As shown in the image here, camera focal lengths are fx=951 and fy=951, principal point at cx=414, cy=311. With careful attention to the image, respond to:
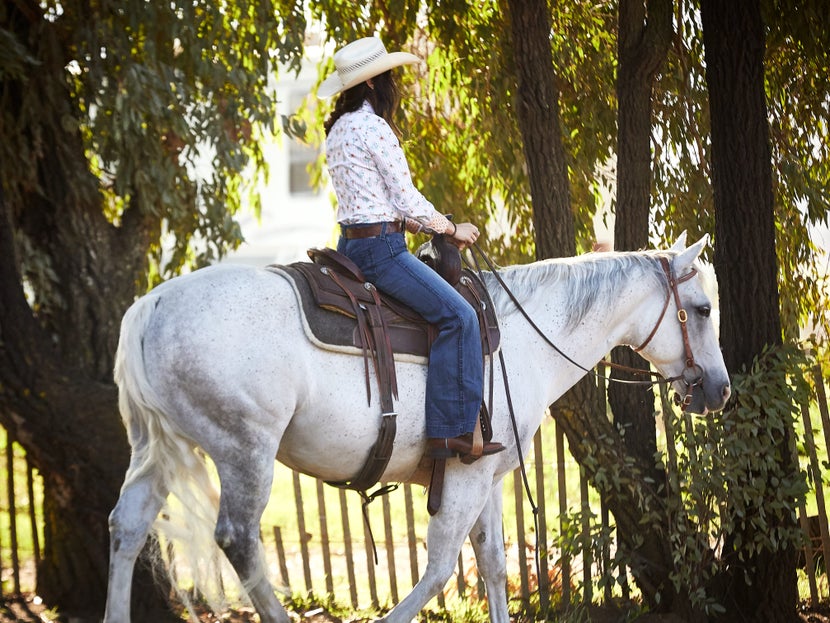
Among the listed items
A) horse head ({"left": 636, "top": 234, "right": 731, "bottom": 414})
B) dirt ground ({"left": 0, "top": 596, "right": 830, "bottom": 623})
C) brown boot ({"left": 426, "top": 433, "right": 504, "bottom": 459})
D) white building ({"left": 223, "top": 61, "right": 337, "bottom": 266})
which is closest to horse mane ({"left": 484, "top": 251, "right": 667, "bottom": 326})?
horse head ({"left": 636, "top": 234, "right": 731, "bottom": 414})

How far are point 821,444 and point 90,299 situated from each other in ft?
25.1

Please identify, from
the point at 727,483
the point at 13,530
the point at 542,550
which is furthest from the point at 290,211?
the point at 727,483

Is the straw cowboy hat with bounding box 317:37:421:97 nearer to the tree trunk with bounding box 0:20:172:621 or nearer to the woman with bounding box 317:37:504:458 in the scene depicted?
the woman with bounding box 317:37:504:458

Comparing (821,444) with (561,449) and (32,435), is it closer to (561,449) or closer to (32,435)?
(561,449)

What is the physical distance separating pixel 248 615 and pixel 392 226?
299cm

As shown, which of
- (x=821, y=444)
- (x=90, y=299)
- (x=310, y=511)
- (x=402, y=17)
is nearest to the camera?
(x=90, y=299)

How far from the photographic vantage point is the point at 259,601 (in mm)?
4008

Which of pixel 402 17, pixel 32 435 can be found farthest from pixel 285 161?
pixel 32 435

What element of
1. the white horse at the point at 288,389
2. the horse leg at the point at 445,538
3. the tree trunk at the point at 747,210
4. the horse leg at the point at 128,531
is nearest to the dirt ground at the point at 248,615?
Answer: the tree trunk at the point at 747,210

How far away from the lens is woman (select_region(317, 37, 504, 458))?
4113 millimetres

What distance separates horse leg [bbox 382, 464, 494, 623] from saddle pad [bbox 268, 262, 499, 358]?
608 mm

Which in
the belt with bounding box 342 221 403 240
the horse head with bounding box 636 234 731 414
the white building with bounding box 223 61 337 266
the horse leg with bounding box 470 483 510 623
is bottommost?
the horse leg with bounding box 470 483 510 623

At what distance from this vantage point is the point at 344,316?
4.05 m

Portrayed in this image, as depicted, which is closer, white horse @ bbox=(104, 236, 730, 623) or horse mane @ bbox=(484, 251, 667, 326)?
white horse @ bbox=(104, 236, 730, 623)
